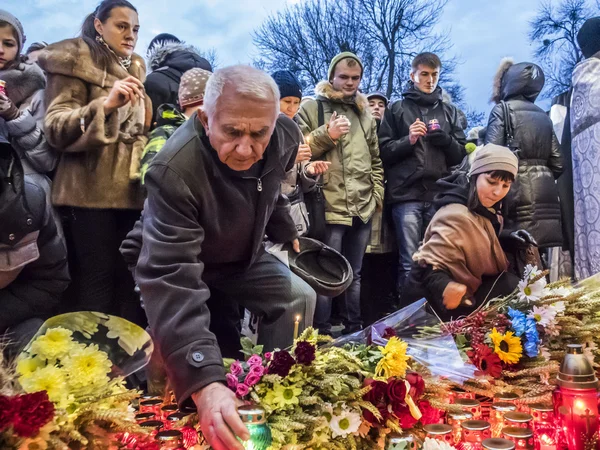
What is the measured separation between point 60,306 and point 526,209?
9.94 ft

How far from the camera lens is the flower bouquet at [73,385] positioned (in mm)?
1193

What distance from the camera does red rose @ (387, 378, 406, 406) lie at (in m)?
1.70

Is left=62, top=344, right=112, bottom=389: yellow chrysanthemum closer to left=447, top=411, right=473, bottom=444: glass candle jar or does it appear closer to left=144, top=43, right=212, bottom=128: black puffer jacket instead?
left=447, top=411, right=473, bottom=444: glass candle jar

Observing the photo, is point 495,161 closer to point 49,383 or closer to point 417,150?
point 417,150

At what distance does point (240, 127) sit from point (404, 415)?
1.00m

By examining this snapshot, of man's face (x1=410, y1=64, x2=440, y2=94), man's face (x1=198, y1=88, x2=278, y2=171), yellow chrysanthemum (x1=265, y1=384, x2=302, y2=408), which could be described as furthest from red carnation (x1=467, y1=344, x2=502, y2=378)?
man's face (x1=410, y1=64, x2=440, y2=94)

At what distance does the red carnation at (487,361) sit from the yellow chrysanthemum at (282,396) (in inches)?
35.6

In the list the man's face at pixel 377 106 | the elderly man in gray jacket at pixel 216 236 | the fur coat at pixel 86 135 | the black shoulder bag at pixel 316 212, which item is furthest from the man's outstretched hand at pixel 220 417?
the man's face at pixel 377 106

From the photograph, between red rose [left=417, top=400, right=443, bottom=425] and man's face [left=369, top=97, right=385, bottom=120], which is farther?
man's face [left=369, top=97, right=385, bottom=120]

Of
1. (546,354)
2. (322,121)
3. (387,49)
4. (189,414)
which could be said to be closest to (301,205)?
(322,121)

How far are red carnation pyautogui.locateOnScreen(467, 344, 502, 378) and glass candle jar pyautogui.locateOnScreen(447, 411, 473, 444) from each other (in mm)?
398

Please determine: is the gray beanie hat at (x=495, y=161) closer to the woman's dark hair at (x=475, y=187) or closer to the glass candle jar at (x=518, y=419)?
the woman's dark hair at (x=475, y=187)

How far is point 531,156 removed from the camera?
4.20 meters

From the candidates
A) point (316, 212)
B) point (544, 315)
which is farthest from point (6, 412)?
point (316, 212)
